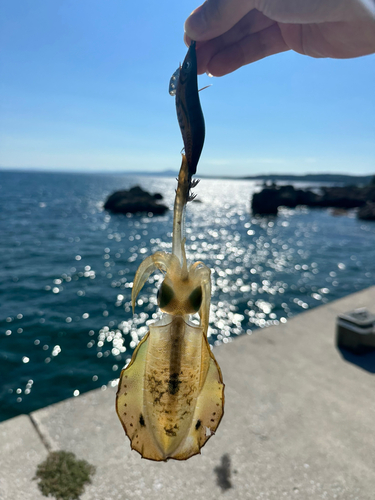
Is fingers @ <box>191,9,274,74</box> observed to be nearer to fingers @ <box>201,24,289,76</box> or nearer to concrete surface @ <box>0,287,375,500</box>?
fingers @ <box>201,24,289,76</box>

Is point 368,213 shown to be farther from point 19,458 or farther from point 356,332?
point 19,458

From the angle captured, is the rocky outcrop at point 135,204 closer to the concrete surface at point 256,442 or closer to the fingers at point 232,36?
the concrete surface at point 256,442

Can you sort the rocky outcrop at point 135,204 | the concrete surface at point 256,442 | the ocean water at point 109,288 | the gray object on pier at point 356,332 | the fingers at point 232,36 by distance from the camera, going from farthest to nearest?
1. the rocky outcrop at point 135,204
2. the ocean water at point 109,288
3. the gray object on pier at point 356,332
4. the concrete surface at point 256,442
5. the fingers at point 232,36

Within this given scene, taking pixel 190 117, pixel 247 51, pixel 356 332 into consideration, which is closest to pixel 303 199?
pixel 356 332

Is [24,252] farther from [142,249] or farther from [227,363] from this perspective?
[227,363]

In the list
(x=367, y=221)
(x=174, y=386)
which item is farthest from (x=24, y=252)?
(x=367, y=221)

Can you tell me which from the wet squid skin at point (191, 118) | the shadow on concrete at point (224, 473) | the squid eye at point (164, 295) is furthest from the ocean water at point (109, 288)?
the wet squid skin at point (191, 118)
